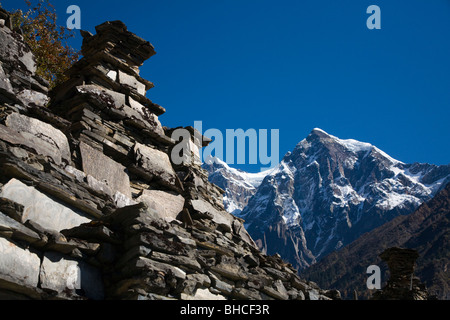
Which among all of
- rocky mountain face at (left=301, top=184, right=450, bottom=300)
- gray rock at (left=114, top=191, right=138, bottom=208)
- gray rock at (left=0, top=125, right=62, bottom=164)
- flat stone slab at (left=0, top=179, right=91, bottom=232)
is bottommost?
flat stone slab at (left=0, top=179, right=91, bottom=232)

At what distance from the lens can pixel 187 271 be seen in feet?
35.2

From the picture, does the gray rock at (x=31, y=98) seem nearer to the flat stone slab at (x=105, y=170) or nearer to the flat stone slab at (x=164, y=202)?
the flat stone slab at (x=105, y=170)

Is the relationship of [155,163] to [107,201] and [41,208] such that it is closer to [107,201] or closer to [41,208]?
[107,201]

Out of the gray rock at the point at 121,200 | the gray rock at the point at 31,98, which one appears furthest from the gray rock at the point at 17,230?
the gray rock at the point at 31,98

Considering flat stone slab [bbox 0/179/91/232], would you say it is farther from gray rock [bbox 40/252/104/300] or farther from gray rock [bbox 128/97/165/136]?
gray rock [bbox 128/97/165/136]

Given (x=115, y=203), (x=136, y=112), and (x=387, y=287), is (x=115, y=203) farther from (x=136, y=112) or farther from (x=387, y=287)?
(x=387, y=287)

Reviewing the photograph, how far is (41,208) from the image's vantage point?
1062 cm

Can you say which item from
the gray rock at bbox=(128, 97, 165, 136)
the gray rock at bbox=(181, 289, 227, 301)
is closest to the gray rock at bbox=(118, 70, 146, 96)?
the gray rock at bbox=(128, 97, 165, 136)

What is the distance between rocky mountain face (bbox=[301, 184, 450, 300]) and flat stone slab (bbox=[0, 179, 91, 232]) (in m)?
103

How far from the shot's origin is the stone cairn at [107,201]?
931 cm

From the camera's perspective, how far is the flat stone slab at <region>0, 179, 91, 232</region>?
10.2 metres

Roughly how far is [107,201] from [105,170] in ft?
7.09

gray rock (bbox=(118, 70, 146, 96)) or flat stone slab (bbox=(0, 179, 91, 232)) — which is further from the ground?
gray rock (bbox=(118, 70, 146, 96))

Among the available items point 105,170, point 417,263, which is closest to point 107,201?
point 105,170
